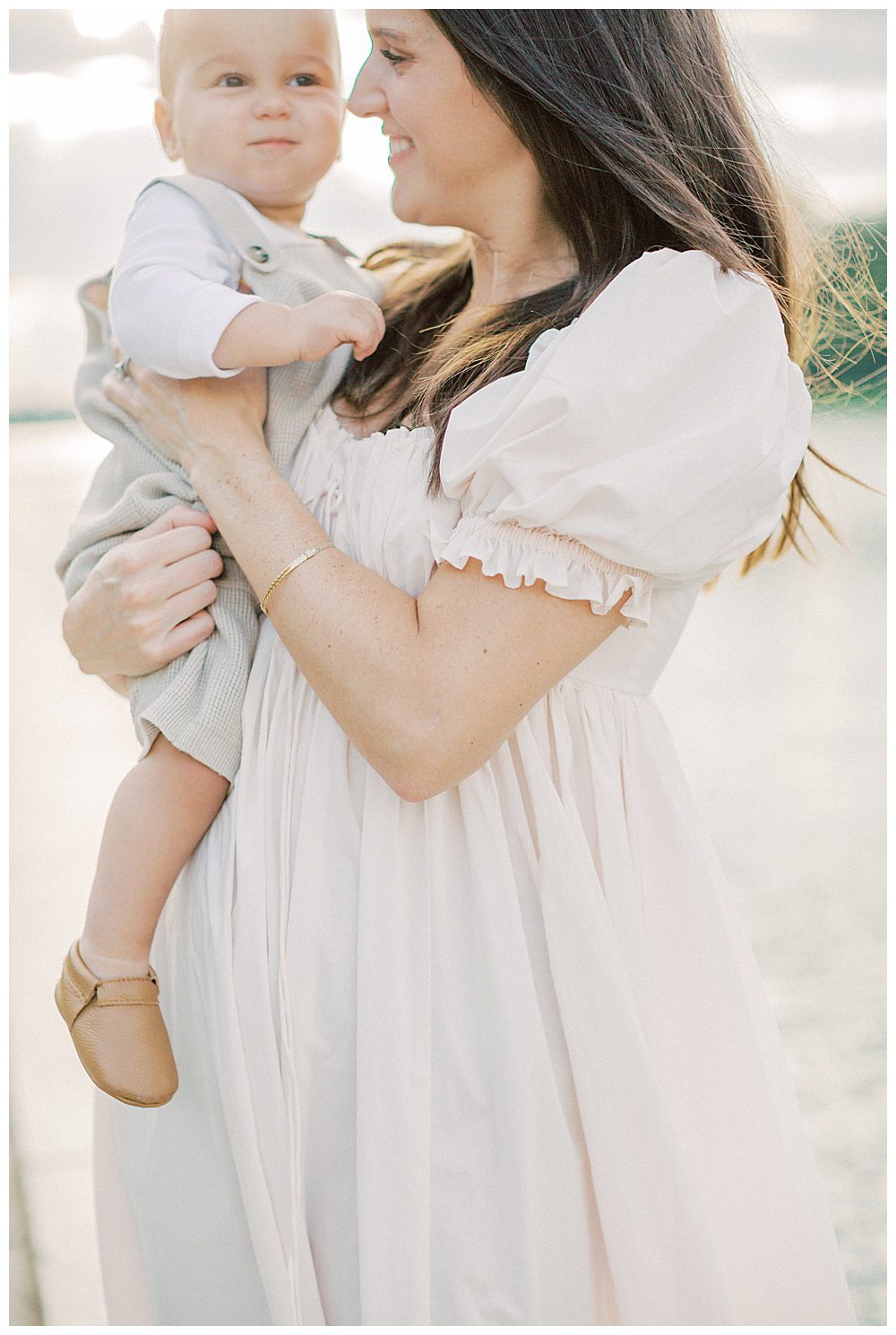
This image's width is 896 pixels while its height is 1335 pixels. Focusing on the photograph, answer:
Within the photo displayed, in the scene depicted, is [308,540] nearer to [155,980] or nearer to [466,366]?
[466,366]

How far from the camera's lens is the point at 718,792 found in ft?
8.63

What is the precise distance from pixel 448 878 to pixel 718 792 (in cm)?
179

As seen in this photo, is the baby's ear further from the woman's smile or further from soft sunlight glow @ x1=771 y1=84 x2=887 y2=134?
soft sunlight glow @ x1=771 y1=84 x2=887 y2=134

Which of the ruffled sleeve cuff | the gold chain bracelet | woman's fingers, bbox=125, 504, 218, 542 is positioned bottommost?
woman's fingers, bbox=125, 504, 218, 542

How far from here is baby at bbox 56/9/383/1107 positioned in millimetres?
1024

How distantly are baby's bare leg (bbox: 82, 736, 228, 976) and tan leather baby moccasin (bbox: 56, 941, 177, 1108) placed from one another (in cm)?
2

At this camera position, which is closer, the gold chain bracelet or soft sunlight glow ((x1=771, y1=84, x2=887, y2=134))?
the gold chain bracelet

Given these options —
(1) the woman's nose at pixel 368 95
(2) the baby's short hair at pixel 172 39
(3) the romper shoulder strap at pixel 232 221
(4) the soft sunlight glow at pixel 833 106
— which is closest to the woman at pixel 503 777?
(1) the woman's nose at pixel 368 95

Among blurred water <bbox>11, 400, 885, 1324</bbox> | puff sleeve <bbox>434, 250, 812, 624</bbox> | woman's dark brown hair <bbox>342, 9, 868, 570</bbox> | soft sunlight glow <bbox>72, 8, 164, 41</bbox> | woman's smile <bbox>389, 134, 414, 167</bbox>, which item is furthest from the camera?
blurred water <bbox>11, 400, 885, 1324</bbox>

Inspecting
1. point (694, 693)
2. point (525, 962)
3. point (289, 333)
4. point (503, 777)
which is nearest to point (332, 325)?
point (289, 333)

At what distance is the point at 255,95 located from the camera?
47.0 inches

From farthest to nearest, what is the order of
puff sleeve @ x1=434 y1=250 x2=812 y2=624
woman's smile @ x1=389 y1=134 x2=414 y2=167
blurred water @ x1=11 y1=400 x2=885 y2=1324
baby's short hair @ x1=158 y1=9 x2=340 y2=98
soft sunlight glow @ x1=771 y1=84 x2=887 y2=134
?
blurred water @ x1=11 y1=400 x2=885 y2=1324, soft sunlight glow @ x1=771 y1=84 x2=887 y2=134, baby's short hair @ x1=158 y1=9 x2=340 y2=98, woman's smile @ x1=389 y1=134 x2=414 y2=167, puff sleeve @ x1=434 y1=250 x2=812 y2=624

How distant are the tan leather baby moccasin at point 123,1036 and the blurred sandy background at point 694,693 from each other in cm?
124

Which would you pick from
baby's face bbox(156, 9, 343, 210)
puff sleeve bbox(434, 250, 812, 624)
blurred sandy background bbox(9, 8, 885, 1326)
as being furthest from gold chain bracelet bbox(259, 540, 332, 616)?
blurred sandy background bbox(9, 8, 885, 1326)
